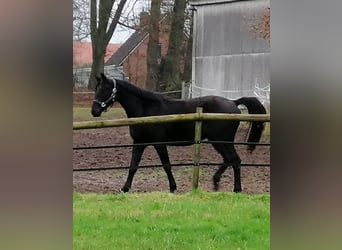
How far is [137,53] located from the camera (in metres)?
3.97

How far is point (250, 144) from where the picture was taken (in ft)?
11.7

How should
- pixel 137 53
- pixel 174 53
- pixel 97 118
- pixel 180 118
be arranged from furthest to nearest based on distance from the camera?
1. pixel 174 53
2. pixel 137 53
3. pixel 180 118
4. pixel 97 118

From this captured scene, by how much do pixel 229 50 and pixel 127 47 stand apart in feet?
3.69

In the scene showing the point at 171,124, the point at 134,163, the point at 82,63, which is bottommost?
the point at 134,163

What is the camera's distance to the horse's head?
3.29 meters

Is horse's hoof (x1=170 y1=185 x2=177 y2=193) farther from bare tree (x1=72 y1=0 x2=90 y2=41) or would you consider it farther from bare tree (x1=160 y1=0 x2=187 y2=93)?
bare tree (x1=72 y1=0 x2=90 y2=41)

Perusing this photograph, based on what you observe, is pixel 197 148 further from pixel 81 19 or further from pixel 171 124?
pixel 81 19

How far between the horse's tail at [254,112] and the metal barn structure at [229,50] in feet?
1.57

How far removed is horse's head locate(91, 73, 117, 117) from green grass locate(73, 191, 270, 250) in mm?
553

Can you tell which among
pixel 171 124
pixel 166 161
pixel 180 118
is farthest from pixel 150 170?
pixel 180 118

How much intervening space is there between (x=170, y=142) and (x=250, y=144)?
569mm

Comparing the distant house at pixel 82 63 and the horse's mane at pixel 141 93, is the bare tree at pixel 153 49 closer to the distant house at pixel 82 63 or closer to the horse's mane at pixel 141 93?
the horse's mane at pixel 141 93

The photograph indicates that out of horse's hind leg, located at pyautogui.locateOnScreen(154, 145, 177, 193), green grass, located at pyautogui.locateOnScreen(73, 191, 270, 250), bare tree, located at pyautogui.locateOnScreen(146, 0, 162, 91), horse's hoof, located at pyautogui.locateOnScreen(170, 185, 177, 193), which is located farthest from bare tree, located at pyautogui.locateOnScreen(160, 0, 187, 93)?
green grass, located at pyautogui.locateOnScreen(73, 191, 270, 250)
